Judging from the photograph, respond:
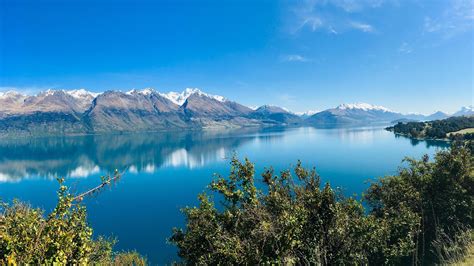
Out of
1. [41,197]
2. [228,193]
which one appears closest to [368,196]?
[228,193]

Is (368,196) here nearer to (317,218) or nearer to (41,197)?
(317,218)

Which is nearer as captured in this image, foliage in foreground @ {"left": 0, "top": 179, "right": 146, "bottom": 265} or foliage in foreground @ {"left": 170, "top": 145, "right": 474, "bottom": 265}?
foliage in foreground @ {"left": 0, "top": 179, "right": 146, "bottom": 265}

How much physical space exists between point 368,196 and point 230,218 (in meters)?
34.7

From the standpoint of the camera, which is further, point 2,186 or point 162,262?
point 2,186

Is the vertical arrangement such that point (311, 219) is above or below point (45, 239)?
below

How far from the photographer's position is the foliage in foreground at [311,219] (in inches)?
539

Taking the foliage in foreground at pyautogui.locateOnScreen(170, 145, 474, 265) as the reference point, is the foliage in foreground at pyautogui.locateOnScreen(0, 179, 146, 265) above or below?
above

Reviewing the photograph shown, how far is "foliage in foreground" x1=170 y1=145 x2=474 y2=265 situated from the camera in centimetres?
1370

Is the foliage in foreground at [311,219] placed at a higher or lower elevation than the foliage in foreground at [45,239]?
lower

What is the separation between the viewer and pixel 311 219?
17.9m

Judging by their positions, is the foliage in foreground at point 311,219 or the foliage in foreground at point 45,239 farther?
the foliage in foreground at point 311,219

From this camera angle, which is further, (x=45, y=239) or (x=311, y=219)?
(x=311, y=219)

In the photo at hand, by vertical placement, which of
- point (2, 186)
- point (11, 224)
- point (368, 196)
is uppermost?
point (11, 224)

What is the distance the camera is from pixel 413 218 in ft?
102
